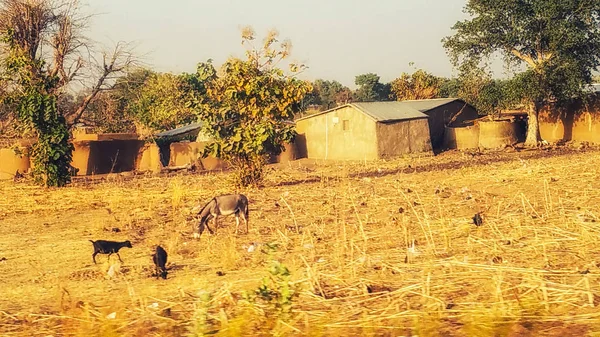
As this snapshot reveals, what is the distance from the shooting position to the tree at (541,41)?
32.4 metres

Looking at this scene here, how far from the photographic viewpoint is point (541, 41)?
3381 centimetres

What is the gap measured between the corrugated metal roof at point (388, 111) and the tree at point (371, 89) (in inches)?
1512

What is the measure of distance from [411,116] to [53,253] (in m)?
24.1

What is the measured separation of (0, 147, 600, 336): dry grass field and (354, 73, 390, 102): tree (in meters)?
59.2

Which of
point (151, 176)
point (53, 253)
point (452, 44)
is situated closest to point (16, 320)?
point (53, 253)

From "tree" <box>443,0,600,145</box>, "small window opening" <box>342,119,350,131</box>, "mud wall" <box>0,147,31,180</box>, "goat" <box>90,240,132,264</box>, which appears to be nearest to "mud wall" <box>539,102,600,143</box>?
"tree" <box>443,0,600,145</box>

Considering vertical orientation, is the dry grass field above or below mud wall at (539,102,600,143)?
below

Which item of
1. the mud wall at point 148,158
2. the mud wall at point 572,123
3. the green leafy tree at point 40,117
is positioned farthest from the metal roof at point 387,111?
the green leafy tree at point 40,117

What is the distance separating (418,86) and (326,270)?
45.9 m

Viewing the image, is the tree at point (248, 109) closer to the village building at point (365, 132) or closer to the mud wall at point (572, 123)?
the village building at point (365, 132)

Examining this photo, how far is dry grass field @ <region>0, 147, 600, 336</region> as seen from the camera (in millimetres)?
5438

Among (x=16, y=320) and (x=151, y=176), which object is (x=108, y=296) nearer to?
(x=16, y=320)

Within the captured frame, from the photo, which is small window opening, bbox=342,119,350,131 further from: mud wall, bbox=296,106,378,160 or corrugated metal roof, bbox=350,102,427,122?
corrugated metal roof, bbox=350,102,427,122

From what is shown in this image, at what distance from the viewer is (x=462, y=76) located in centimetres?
3612
